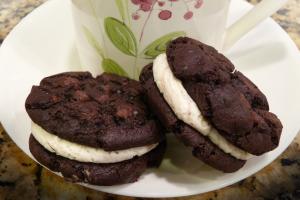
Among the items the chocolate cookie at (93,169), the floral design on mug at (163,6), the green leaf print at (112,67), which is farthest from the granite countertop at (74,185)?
the floral design on mug at (163,6)

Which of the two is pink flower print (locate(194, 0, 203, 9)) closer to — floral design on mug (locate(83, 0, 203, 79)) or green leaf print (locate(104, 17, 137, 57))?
floral design on mug (locate(83, 0, 203, 79))

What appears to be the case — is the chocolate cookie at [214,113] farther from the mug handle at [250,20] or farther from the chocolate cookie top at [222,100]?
the mug handle at [250,20]

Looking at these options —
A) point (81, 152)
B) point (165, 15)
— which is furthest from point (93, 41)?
point (81, 152)

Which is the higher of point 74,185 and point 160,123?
point 160,123

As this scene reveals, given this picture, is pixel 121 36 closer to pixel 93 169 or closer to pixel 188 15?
pixel 188 15

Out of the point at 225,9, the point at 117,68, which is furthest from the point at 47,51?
the point at 225,9

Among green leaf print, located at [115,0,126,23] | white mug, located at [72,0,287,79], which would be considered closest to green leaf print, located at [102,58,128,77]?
white mug, located at [72,0,287,79]
